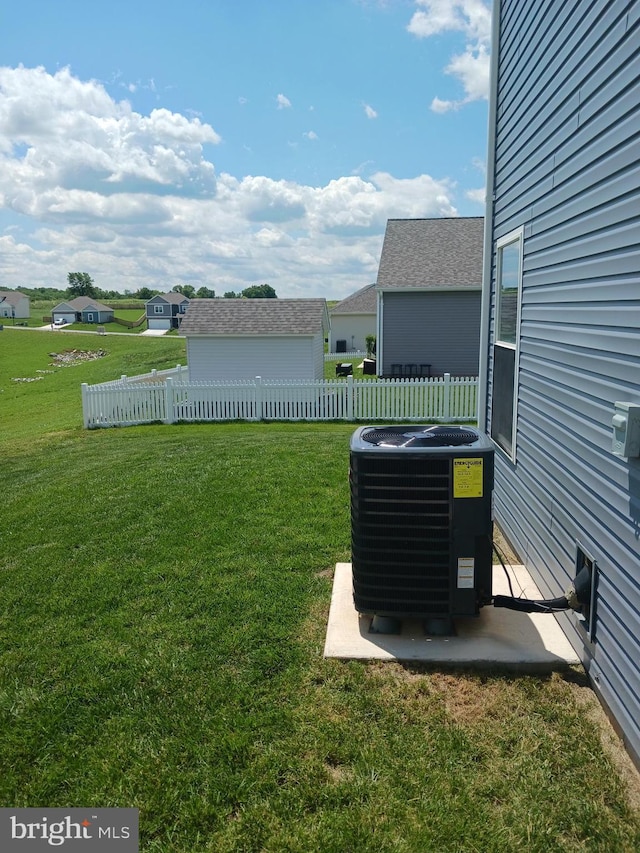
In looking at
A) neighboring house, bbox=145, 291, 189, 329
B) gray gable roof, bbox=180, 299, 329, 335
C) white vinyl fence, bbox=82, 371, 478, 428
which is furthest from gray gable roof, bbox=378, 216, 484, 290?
neighboring house, bbox=145, 291, 189, 329

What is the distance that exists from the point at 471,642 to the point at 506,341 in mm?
2928

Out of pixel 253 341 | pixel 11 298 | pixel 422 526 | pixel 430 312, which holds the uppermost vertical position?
pixel 11 298

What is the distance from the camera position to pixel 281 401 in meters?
14.0

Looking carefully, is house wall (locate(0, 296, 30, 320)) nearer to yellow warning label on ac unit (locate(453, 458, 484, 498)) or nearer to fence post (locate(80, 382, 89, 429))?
fence post (locate(80, 382, 89, 429))

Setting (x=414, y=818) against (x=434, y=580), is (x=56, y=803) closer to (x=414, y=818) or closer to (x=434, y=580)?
(x=414, y=818)

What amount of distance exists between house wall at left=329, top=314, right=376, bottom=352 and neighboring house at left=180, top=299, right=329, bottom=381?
69.7 feet

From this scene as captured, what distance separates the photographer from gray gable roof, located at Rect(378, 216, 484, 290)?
65.8 feet

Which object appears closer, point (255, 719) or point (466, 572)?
point (255, 719)

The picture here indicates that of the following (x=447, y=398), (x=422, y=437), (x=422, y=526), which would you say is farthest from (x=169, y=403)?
(x=422, y=526)

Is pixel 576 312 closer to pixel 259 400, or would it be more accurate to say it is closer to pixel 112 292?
pixel 259 400

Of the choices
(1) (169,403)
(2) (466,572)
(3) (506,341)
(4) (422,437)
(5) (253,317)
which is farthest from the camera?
(5) (253,317)

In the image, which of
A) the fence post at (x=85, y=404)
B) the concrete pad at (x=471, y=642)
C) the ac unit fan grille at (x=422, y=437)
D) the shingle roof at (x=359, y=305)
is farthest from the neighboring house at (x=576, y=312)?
the shingle roof at (x=359, y=305)

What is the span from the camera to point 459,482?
135 inches

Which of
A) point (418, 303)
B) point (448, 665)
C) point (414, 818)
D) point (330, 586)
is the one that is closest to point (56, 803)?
point (414, 818)
